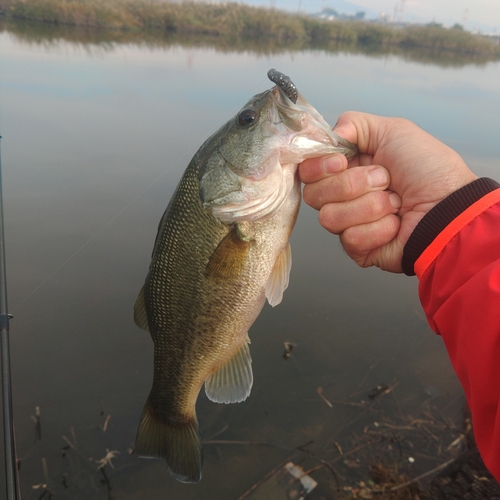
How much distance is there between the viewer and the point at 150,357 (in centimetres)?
357

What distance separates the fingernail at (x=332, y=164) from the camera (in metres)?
1.72

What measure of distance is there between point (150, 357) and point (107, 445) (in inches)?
33.1

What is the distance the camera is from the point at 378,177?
1.80m

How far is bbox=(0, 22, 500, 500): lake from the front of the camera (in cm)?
285

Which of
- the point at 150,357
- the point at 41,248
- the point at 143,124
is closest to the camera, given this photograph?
the point at 150,357

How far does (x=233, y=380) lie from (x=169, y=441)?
0.48 metres

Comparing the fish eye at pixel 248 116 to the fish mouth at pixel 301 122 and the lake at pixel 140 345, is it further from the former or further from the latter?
the lake at pixel 140 345

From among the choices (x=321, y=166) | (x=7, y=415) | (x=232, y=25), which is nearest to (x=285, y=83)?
(x=321, y=166)

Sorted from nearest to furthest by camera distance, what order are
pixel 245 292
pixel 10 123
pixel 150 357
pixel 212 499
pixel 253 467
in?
pixel 245 292, pixel 212 499, pixel 253 467, pixel 150 357, pixel 10 123

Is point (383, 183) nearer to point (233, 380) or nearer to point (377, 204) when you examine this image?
point (377, 204)

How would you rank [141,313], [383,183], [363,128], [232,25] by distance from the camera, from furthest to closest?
[232,25] < [141,313] < [363,128] < [383,183]

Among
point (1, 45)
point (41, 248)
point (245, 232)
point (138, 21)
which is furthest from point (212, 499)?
point (138, 21)

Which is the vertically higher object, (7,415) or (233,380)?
(233,380)

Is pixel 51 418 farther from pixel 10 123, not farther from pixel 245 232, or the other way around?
pixel 10 123
